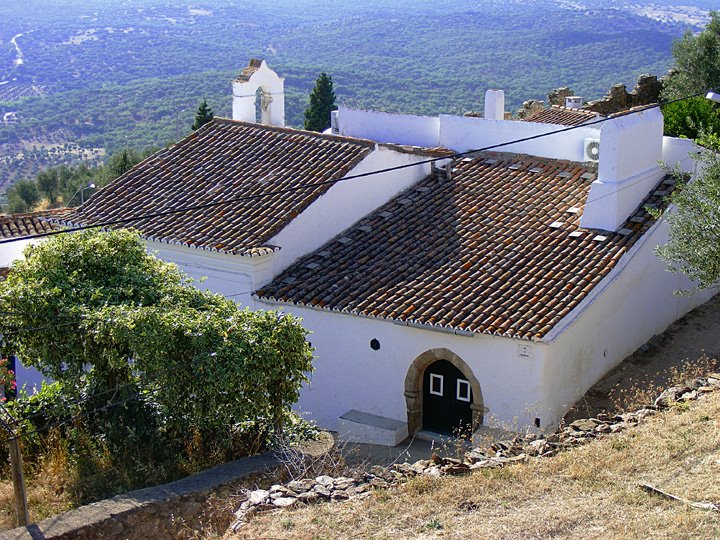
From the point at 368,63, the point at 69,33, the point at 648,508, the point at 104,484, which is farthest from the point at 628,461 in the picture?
the point at 69,33

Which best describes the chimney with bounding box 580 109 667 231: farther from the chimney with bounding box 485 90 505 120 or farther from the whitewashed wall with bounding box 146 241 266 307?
the chimney with bounding box 485 90 505 120

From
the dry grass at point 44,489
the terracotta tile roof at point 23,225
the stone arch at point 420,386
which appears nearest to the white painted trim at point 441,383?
the stone arch at point 420,386

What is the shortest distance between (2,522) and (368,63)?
79326 mm

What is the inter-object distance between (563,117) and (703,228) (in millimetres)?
13424

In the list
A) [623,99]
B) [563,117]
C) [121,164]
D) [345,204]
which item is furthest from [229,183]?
[121,164]

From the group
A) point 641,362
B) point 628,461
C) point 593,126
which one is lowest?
point 641,362

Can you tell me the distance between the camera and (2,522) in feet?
32.3

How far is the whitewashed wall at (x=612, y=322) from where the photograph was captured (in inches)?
599

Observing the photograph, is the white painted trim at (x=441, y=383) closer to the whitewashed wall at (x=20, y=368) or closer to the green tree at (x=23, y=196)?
the whitewashed wall at (x=20, y=368)

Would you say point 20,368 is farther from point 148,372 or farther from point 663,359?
point 663,359

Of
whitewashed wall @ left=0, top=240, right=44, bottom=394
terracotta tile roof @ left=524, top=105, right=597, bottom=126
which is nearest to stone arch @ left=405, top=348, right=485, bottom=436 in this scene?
whitewashed wall @ left=0, top=240, right=44, bottom=394

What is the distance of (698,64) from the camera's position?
2962 centimetres

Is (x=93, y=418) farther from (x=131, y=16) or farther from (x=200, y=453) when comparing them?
(x=131, y=16)

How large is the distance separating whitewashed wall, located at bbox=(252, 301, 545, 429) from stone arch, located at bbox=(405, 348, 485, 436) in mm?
83
